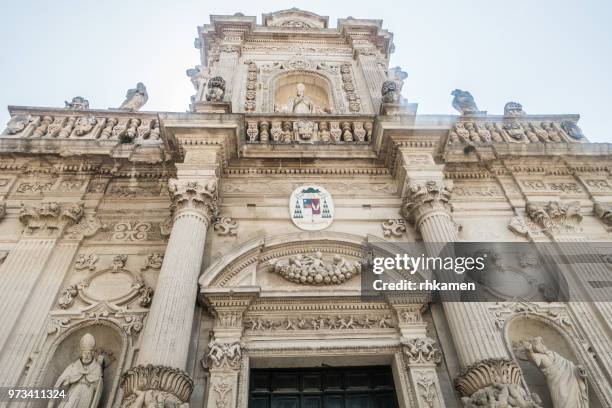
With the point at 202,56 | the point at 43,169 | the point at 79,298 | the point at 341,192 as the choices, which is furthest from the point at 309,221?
the point at 202,56

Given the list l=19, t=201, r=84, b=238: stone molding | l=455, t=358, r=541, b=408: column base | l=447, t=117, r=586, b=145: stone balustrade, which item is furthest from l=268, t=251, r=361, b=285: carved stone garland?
l=447, t=117, r=586, b=145: stone balustrade

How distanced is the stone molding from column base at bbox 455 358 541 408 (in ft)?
21.8

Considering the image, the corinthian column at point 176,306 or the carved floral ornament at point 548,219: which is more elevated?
the carved floral ornament at point 548,219

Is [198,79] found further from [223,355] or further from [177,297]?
[223,355]

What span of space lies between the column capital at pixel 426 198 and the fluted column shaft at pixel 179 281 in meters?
3.33

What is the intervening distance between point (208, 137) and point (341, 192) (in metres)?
2.65

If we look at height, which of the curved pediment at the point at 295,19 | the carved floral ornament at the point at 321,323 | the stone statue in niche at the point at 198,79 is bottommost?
the carved floral ornament at the point at 321,323

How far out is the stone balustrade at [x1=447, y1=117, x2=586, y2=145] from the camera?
32.7ft

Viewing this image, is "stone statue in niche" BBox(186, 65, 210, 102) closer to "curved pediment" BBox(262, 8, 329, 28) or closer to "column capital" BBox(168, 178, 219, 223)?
"curved pediment" BBox(262, 8, 329, 28)

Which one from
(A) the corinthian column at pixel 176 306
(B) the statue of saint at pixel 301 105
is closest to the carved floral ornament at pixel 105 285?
(A) the corinthian column at pixel 176 306

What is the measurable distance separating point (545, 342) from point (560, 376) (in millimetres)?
950

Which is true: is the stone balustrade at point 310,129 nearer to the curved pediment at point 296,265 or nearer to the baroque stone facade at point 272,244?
the baroque stone facade at point 272,244

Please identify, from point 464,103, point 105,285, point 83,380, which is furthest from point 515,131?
point 83,380

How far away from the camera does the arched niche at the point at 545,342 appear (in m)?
6.21
